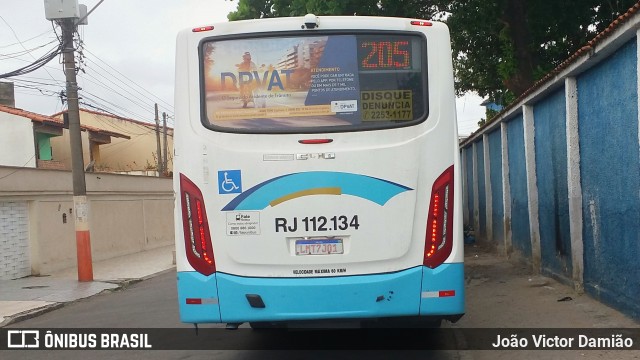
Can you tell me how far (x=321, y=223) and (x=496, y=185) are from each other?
1112cm

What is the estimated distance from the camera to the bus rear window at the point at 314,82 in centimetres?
562

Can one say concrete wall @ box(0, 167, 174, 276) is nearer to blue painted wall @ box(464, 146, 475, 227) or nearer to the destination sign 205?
blue painted wall @ box(464, 146, 475, 227)

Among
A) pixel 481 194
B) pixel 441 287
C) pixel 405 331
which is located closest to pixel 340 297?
pixel 441 287

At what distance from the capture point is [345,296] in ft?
17.9

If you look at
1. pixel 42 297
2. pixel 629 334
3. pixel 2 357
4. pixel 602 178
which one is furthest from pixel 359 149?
pixel 42 297

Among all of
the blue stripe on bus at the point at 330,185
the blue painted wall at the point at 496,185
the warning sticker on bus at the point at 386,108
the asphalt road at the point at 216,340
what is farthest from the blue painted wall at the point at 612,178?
the blue painted wall at the point at 496,185

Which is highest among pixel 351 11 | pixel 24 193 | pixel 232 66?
pixel 351 11

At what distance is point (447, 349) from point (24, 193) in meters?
13.6

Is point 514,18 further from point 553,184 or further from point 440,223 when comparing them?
point 440,223

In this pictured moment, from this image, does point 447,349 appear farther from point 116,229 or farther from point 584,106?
point 116,229

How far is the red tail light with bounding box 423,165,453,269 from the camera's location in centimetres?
552

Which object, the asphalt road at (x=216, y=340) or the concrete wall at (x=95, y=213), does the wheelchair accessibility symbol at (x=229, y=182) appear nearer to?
the asphalt road at (x=216, y=340)

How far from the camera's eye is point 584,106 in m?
8.56

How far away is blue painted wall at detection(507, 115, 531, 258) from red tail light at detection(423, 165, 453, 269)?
23.5 feet
